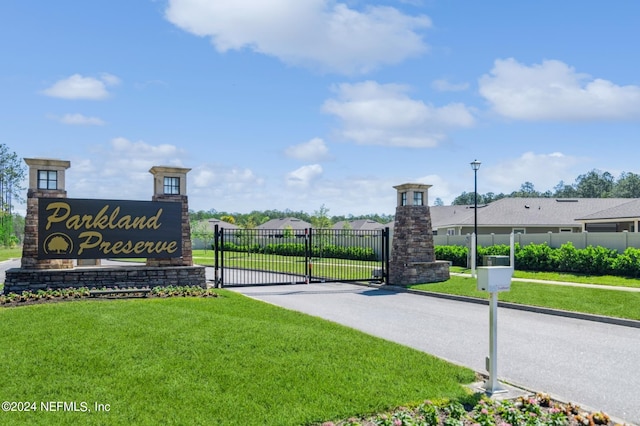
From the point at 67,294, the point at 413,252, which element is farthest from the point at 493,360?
the point at 413,252

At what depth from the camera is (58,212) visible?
13766 millimetres

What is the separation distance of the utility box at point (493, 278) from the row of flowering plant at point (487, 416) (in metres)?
1.28

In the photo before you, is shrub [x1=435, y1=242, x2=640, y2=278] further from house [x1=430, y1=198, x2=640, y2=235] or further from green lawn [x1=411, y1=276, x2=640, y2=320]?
house [x1=430, y1=198, x2=640, y2=235]

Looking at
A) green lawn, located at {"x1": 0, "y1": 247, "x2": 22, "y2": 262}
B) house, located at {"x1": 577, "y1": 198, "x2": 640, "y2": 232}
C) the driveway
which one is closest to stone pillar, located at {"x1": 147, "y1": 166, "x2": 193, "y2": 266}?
the driveway

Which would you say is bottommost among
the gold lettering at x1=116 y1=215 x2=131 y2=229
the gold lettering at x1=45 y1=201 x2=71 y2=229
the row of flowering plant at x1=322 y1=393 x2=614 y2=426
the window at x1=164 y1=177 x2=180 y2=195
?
the row of flowering plant at x1=322 y1=393 x2=614 y2=426

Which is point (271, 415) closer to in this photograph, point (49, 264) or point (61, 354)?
point (61, 354)

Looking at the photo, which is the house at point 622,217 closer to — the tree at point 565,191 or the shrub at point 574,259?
the shrub at point 574,259

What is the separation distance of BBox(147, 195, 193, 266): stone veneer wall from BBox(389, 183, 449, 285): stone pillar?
747cm

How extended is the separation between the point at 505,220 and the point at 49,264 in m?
30.7

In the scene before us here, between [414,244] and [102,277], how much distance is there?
1045cm

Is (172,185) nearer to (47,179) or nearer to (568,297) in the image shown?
(47,179)

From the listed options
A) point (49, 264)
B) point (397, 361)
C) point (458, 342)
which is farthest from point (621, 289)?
point (49, 264)

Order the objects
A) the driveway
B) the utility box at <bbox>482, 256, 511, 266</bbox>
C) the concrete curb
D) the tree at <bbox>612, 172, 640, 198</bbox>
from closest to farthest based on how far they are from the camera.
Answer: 1. the utility box at <bbox>482, 256, 511, 266</bbox>
2. the driveway
3. the concrete curb
4. the tree at <bbox>612, 172, 640, 198</bbox>

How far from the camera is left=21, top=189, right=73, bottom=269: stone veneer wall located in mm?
13562
